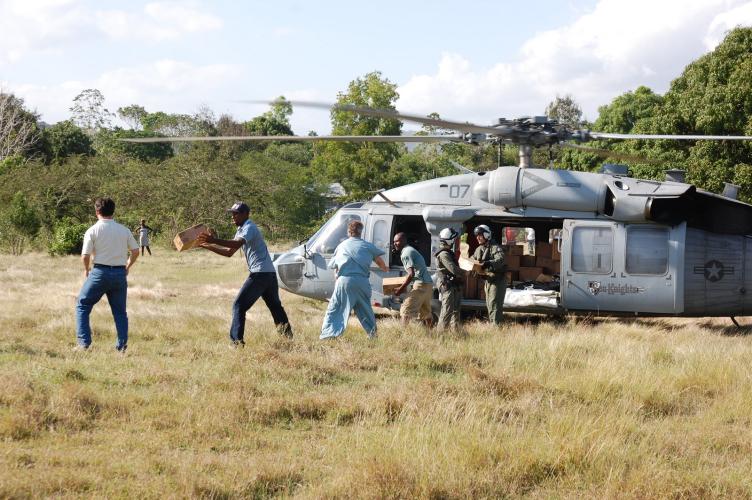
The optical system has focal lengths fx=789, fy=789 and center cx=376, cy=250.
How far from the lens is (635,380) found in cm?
721

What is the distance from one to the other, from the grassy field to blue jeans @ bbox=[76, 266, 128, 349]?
0.23 m

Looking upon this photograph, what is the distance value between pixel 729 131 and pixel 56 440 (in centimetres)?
2448

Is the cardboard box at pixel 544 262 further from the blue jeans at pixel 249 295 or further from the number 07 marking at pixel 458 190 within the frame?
the blue jeans at pixel 249 295

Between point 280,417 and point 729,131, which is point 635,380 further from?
point 729,131

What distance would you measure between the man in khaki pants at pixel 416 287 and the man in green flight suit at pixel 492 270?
0.79m

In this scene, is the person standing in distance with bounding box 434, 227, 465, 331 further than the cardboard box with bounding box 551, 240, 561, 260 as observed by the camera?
No

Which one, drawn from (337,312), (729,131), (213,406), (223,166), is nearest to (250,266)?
(337,312)

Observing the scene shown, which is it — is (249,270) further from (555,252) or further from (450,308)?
(555,252)

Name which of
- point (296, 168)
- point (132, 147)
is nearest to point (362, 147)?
point (296, 168)

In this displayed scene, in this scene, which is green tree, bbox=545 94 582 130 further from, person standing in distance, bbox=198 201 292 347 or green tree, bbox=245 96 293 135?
person standing in distance, bbox=198 201 292 347

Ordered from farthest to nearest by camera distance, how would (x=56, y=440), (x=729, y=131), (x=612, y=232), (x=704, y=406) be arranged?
(x=729, y=131)
(x=612, y=232)
(x=704, y=406)
(x=56, y=440)

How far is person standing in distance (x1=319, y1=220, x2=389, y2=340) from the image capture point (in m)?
9.30

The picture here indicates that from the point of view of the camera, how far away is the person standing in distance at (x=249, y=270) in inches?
342

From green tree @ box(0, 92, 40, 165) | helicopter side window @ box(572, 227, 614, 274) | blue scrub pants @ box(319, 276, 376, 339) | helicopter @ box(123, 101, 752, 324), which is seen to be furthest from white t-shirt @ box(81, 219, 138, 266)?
green tree @ box(0, 92, 40, 165)
